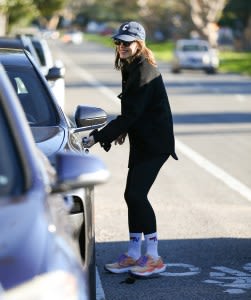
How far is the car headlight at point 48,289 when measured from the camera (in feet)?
12.0

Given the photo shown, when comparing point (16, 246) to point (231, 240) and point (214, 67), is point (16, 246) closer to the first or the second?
point (231, 240)

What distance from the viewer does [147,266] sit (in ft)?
25.6

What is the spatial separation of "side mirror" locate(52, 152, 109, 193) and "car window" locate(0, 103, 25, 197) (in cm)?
19

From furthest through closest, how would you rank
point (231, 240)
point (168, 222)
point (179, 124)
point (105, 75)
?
point (105, 75)
point (179, 124)
point (168, 222)
point (231, 240)

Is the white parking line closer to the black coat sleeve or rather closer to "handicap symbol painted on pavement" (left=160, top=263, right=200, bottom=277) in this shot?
"handicap symbol painted on pavement" (left=160, top=263, right=200, bottom=277)

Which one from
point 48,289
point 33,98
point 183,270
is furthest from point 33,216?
point 183,270

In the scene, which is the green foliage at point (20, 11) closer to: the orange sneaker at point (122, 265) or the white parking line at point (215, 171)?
the white parking line at point (215, 171)

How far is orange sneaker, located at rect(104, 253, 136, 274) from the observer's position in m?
7.92

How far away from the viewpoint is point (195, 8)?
8931 centimetres

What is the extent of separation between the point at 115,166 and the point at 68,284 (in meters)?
10.5

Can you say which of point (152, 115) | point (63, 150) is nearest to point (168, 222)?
point (152, 115)

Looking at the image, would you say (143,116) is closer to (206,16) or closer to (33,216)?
(33,216)

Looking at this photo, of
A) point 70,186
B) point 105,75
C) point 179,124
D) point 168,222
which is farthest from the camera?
point 105,75

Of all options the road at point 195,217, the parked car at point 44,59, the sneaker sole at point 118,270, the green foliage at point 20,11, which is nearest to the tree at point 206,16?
the green foliage at point 20,11
